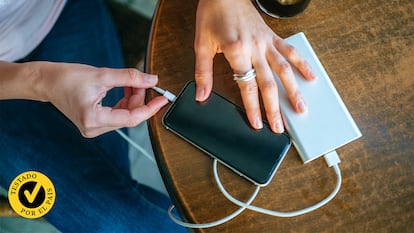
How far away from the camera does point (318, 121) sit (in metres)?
0.54

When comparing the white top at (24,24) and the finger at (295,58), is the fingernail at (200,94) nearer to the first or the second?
the finger at (295,58)

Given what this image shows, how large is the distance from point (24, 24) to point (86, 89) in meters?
0.25

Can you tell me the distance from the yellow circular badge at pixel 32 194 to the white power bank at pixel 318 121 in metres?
0.44

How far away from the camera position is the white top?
2.31 ft

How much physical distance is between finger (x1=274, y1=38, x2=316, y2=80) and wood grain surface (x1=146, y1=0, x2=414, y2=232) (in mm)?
36

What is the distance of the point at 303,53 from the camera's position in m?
0.59

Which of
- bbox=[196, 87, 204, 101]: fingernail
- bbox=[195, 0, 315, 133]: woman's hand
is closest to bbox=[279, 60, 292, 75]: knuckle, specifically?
bbox=[195, 0, 315, 133]: woman's hand

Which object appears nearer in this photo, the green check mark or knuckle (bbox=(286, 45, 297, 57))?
knuckle (bbox=(286, 45, 297, 57))

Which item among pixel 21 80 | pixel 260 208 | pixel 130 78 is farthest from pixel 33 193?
pixel 260 208

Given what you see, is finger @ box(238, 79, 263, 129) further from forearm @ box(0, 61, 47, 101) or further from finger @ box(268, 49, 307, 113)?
forearm @ box(0, 61, 47, 101)

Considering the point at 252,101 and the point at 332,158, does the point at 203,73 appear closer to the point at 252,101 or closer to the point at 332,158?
the point at 252,101

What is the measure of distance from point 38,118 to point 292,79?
0.47 metres

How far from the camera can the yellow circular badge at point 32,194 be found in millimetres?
706

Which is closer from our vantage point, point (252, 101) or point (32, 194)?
point (252, 101)
